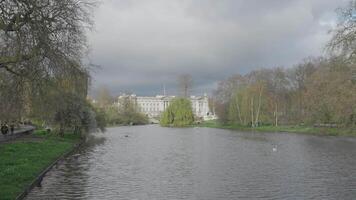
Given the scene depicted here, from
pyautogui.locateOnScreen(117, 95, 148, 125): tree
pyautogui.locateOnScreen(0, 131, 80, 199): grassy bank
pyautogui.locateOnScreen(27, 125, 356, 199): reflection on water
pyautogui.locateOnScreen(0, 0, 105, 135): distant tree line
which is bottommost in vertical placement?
pyautogui.locateOnScreen(27, 125, 356, 199): reflection on water

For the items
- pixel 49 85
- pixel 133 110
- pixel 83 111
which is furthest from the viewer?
pixel 133 110

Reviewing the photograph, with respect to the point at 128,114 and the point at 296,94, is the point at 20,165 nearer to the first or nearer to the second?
the point at 296,94

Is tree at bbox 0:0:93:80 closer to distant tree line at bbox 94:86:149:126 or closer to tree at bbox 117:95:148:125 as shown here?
distant tree line at bbox 94:86:149:126

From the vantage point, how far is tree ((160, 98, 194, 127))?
126m

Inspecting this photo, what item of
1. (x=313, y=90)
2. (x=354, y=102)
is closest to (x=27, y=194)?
(x=354, y=102)

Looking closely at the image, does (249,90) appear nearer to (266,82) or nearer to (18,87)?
(266,82)

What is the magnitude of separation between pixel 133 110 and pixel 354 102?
117775mm

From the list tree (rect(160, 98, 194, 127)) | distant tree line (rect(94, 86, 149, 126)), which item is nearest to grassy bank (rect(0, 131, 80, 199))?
tree (rect(160, 98, 194, 127))

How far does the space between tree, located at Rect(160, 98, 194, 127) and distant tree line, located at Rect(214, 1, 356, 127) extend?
476 inches

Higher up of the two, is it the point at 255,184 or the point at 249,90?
the point at 249,90

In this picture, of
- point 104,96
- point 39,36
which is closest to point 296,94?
point 104,96

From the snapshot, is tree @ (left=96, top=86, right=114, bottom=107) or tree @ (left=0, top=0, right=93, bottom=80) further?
tree @ (left=96, top=86, right=114, bottom=107)

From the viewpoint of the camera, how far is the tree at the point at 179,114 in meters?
126

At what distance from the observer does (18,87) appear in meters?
17.5
